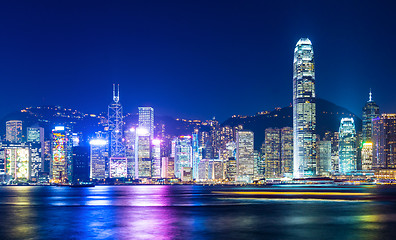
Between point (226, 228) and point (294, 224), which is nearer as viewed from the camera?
point (226, 228)

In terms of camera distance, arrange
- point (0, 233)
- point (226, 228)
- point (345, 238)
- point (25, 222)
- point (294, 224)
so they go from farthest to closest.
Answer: point (25, 222), point (294, 224), point (226, 228), point (0, 233), point (345, 238)

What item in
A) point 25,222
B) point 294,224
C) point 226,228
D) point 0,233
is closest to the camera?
point 0,233

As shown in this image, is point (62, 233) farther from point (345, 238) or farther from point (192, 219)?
point (345, 238)

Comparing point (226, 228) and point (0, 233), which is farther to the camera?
point (226, 228)

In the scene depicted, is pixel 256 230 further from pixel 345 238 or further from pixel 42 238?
pixel 42 238

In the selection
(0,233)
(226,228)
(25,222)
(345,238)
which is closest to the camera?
(345,238)

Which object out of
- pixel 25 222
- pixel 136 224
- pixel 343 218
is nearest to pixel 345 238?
pixel 343 218

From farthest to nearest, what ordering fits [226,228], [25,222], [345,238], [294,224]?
[25,222] → [294,224] → [226,228] → [345,238]

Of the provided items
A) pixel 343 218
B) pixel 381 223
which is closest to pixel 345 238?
pixel 381 223
